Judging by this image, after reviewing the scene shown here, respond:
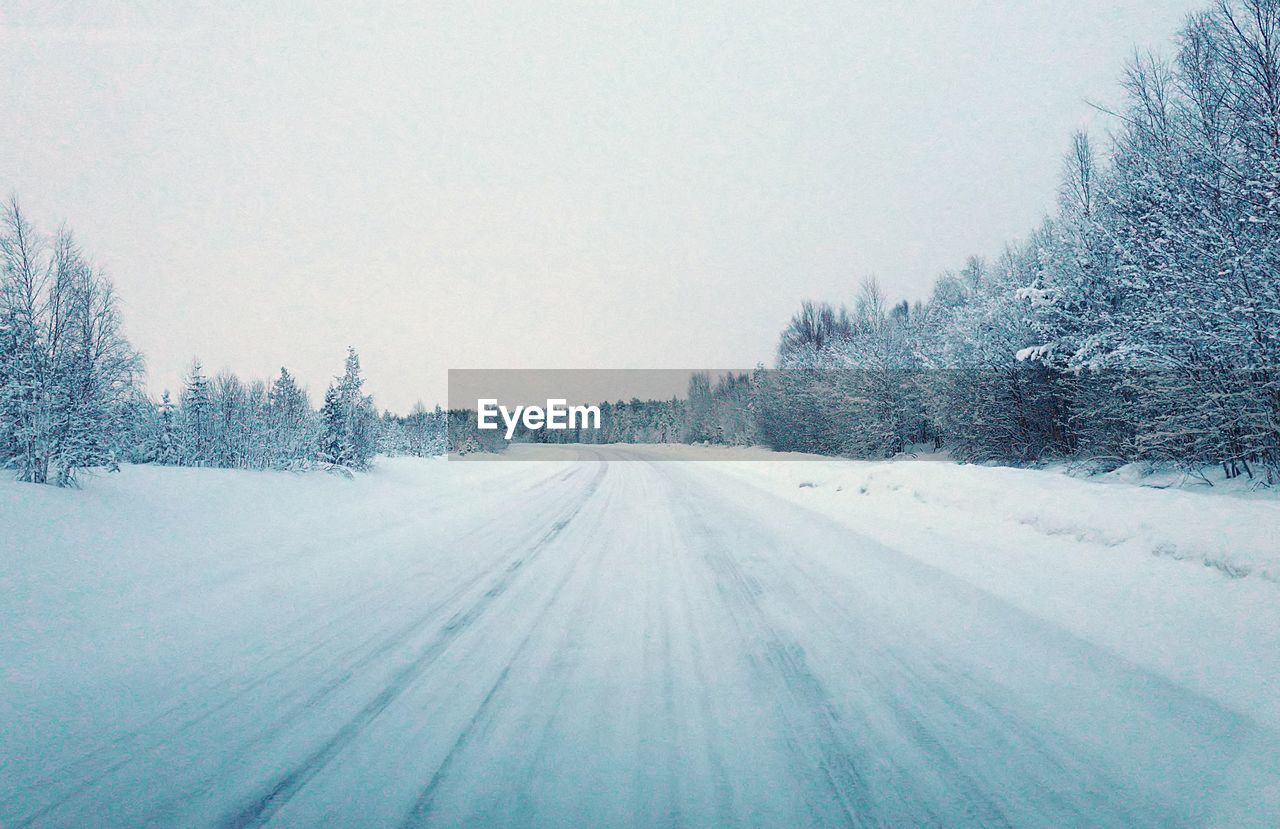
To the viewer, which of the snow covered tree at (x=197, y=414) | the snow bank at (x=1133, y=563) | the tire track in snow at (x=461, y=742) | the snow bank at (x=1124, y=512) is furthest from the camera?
the snow covered tree at (x=197, y=414)

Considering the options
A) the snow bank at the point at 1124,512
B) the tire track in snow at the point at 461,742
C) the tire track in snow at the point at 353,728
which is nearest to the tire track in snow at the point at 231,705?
the tire track in snow at the point at 353,728

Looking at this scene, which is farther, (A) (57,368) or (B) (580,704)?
(A) (57,368)

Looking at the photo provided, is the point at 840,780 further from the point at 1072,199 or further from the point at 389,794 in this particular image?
the point at 1072,199

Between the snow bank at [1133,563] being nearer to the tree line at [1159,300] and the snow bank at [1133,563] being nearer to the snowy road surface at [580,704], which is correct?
the snowy road surface at [580,704]

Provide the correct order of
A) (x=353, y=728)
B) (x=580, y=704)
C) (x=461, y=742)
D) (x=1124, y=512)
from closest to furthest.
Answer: (x=461, y=742) < (x=353, y=728) < (x=580, y=704) < (x=1124, y=512)

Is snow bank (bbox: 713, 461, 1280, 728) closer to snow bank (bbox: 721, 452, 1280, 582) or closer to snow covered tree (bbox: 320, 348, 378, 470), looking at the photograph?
snow bank (bbox: 721, 452, 1280, 582)

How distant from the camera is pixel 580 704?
285 cm

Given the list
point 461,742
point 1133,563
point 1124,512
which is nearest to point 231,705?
point 461,742

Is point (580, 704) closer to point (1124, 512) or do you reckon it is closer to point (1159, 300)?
point (1124, 512)

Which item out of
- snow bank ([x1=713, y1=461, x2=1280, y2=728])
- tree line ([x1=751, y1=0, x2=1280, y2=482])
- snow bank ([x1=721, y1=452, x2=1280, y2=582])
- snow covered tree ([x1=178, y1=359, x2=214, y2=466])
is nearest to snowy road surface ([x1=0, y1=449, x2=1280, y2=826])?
snow bank ([x1=713, y1=461, x2=1280, y2=728])

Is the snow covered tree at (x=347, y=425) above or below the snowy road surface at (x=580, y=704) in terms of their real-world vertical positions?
above

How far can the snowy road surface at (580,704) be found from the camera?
2084 millimetres

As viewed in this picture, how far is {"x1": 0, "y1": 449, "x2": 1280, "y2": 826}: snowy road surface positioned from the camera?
208 centimetres

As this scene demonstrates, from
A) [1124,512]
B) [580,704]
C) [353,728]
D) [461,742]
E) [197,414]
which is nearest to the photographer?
[461,742]
